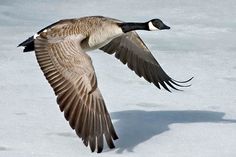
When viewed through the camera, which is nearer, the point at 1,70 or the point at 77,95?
the point at 77,95

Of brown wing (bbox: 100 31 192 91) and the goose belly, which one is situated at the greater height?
the goose belly

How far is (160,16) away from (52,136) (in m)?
3.97

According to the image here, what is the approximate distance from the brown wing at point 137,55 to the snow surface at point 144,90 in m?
0.20

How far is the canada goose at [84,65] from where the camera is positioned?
4.22 metres

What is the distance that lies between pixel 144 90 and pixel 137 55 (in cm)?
34

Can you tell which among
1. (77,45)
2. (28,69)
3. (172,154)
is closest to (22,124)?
(77,45)

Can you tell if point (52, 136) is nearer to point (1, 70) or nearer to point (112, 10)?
point (1, 70)

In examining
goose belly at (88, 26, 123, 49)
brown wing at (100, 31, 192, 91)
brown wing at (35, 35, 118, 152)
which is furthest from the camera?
brown wing at (100, 31, 192, 91)

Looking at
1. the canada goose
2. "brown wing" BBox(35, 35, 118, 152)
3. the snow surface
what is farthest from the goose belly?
the snow surface

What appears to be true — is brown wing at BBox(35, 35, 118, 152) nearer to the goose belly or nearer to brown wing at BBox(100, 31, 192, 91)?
the goose belly

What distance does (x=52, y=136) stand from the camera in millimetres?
4773

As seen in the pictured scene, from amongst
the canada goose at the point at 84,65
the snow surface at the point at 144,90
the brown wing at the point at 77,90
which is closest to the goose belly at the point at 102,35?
the canada goose at the point at 84,65

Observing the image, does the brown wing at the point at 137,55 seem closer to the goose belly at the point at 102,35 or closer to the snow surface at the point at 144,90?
the snow surface at the point at 144,90

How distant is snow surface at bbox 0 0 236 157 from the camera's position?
15.4 feet
